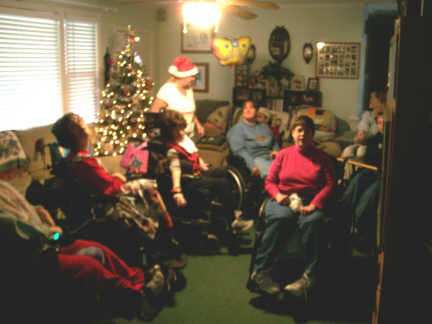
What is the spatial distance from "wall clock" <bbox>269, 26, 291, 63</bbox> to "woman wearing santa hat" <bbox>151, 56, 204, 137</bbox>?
2035 millimetres

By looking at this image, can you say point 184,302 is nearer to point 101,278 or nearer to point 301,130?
point 101,278

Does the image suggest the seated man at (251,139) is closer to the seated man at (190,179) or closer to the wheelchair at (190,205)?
the wheelchair at (190,205)

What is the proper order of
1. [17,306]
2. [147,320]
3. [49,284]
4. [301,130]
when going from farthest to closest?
[301,130]
[147,320]
[49,284]
[17,306]

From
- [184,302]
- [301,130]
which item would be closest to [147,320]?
Result: [184,302]

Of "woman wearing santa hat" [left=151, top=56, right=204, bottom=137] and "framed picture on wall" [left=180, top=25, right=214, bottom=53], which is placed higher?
"framed picture on wall" [left=180, top=25, right=214, bottom=53]

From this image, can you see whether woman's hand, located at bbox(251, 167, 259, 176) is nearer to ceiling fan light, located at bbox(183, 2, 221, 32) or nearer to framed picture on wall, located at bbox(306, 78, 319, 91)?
ceiling fan light, located at bbox(183, 2, 221, 32)

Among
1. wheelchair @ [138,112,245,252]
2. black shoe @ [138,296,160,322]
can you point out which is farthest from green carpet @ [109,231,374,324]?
wheelchair @ [138,112,245,252]

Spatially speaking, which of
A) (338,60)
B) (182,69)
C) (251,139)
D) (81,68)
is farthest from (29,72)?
(338,60)

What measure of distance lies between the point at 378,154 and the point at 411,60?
2.73 m

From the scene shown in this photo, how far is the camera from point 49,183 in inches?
93.7

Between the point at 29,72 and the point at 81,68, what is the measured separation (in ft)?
2.81

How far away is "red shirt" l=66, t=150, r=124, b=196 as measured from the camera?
8.20ft

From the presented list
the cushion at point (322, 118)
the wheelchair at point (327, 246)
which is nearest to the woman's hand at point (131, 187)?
the wheelchair at point (327, 246)

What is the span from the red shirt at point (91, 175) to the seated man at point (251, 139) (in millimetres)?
1881
